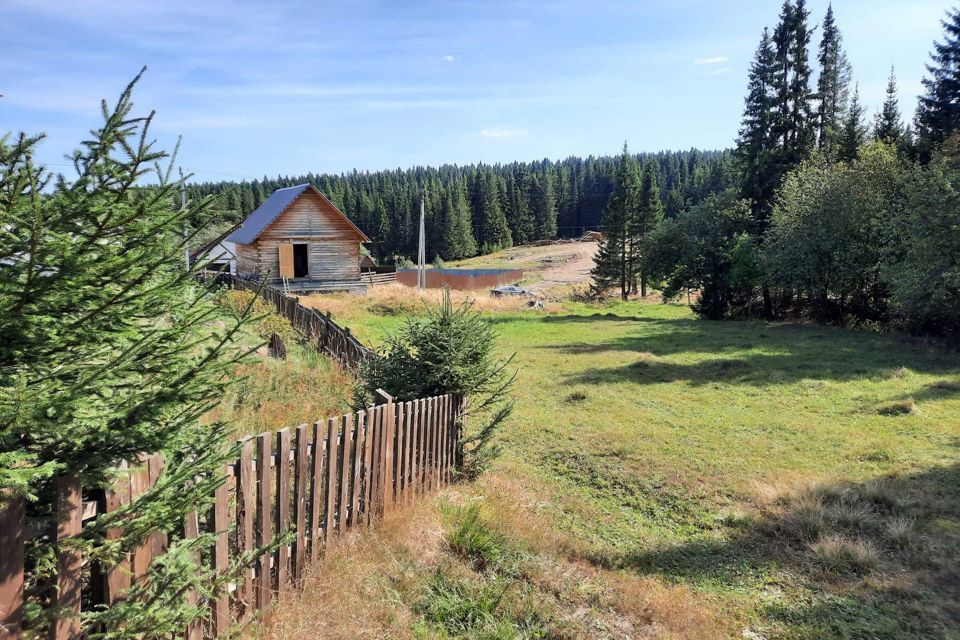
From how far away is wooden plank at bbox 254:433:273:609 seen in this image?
3.45 m

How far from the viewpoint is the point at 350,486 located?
15.4 feet

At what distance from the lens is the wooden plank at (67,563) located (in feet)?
7.04

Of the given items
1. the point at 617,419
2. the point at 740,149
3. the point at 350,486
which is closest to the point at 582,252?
the point at 740,149

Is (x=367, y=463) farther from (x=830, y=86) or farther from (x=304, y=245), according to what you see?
(x=830, y=86)

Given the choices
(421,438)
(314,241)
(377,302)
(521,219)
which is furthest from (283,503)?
(521,219)

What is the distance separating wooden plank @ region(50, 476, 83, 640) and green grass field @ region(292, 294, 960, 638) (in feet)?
13.4

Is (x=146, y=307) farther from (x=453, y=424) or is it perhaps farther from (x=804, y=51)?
(x=804, y=51)

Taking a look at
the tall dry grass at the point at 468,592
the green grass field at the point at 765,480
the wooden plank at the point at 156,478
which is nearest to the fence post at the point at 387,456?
the tall dry grass at the point at 468,592

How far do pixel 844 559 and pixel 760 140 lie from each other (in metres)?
33.3

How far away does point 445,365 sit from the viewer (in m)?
6.51

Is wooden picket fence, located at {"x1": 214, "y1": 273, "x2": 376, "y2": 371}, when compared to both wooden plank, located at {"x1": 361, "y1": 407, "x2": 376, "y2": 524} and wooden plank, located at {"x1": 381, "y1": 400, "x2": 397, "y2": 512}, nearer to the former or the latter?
wooden plank, located at {"x1": 381, "y1": 400, "x2": 397, "y2": 512}

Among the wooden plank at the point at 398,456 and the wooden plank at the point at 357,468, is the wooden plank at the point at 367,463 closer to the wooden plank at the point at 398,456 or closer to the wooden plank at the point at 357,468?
the wooden plank at the point at 357,468

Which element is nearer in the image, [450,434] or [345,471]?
[345,471]

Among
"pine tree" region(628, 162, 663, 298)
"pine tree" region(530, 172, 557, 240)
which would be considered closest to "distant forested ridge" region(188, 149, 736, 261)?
"pine tree" region(530, 172, 557, 240)
